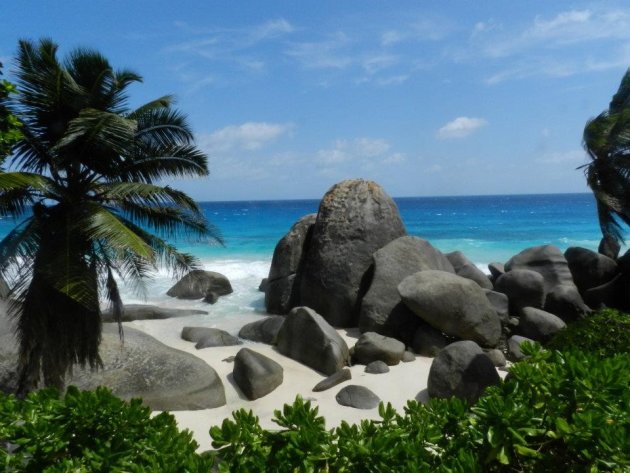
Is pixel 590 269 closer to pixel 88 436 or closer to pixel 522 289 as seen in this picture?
pixel 522 289

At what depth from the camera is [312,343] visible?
11555 mm

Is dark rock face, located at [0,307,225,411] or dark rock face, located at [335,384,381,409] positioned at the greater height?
dark rock face, located at [0,307,225,411]

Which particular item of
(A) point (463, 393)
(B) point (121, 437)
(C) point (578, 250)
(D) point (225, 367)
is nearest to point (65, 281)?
(D) point (225, 367)

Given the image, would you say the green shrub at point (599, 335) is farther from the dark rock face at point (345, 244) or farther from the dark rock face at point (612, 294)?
the dark rock face at point (612, 294)

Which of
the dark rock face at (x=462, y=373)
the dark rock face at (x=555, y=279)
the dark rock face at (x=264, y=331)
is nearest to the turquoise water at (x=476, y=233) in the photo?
the dark rock face at (x=555, y=279)

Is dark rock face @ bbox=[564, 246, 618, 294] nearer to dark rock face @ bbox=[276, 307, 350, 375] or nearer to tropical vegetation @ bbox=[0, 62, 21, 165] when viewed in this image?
dark rock face @ bbox=[276, 307, 350, 375]

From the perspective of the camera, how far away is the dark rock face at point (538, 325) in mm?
13117

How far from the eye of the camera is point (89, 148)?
8875 mm

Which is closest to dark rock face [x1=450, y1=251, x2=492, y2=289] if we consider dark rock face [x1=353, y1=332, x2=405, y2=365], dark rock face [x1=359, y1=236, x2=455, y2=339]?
dark rock face [x1=359, y1=236, x2=455, y2=339]

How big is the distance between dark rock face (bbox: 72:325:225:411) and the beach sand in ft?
0.85

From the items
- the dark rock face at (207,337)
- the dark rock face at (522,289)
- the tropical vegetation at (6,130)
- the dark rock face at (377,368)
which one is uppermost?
the tropical vegetation at (6,130)

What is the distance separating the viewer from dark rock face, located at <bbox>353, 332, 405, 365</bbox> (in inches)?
458

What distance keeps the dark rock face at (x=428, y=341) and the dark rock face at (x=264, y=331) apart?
122 inches

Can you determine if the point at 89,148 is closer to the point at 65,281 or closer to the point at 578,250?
the point at 65,281
